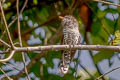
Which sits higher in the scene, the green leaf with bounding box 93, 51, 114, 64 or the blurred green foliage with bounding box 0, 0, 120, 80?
the blurred green foliage with bounding box 0, 0, 120, 80

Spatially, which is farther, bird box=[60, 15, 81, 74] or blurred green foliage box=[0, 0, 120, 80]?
blurred green foliage box=[0, 0, 120, 80]

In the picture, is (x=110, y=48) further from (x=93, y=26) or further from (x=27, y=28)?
(x=27, y=28)

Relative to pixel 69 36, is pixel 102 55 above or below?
below

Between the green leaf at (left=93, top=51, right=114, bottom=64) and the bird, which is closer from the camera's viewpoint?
the bird

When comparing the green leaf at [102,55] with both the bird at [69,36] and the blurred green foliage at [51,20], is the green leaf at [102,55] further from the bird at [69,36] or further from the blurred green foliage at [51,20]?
the bird at [69,36]

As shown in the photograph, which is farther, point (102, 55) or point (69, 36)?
point (102, 55)

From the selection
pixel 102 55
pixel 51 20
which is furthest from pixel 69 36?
pixel 51 20

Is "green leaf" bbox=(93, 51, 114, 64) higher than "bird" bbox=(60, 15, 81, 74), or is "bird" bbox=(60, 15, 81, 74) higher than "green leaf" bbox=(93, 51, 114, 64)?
"bird" bbox=(60, 15, 81, 74)

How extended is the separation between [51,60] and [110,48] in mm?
1195

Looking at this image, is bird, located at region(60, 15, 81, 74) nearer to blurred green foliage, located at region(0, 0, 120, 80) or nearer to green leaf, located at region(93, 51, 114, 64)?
blurred green foliage, located at region(0, 0, 120, 80)

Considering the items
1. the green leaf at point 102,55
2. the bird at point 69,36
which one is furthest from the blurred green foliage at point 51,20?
the bird at point 69,36

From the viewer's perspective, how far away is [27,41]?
4.43 metres

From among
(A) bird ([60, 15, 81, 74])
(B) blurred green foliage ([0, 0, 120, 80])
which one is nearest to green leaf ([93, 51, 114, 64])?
(B) blurred green foliage ([0, 0, 120, 80])

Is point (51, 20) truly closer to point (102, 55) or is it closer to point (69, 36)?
point (102, 55)
